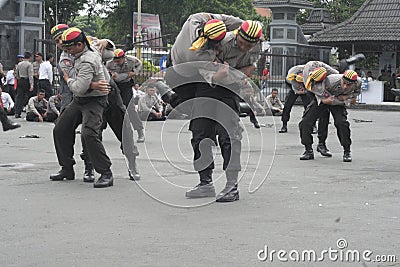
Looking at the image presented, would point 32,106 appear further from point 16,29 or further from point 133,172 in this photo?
point 133,172

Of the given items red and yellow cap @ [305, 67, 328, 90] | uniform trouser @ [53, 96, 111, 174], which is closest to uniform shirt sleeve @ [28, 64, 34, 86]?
red and yellow cap @ [305, 67, 328, 90]

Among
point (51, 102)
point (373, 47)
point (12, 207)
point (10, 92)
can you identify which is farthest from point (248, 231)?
point (373, 47)

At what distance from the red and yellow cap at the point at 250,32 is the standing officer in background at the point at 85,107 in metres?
1.87

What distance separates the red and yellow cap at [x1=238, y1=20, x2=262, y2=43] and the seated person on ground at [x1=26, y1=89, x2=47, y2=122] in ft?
40.6

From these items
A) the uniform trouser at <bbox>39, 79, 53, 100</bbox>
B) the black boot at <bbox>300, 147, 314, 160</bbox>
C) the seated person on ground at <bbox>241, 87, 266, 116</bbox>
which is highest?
the seated person on ground at <bbox>241, 87, 266, 116</bbox>

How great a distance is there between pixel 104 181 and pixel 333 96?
4370mm

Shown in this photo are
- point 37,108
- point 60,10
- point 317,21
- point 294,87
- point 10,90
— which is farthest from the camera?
point 60,10

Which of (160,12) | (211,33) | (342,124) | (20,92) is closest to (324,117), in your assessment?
(342,124)

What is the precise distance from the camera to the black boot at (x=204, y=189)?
8.11 meters

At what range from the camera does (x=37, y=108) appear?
1962 cm

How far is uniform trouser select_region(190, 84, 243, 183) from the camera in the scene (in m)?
8.00

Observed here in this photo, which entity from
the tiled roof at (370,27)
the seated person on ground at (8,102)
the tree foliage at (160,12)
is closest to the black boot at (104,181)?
the seated person on ground at (8,102)

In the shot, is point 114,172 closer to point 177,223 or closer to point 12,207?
point 12,207

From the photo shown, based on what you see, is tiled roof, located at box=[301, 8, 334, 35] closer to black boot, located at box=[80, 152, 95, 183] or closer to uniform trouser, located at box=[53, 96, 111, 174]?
black boot, located at box=[80, 152, 95, 183]
